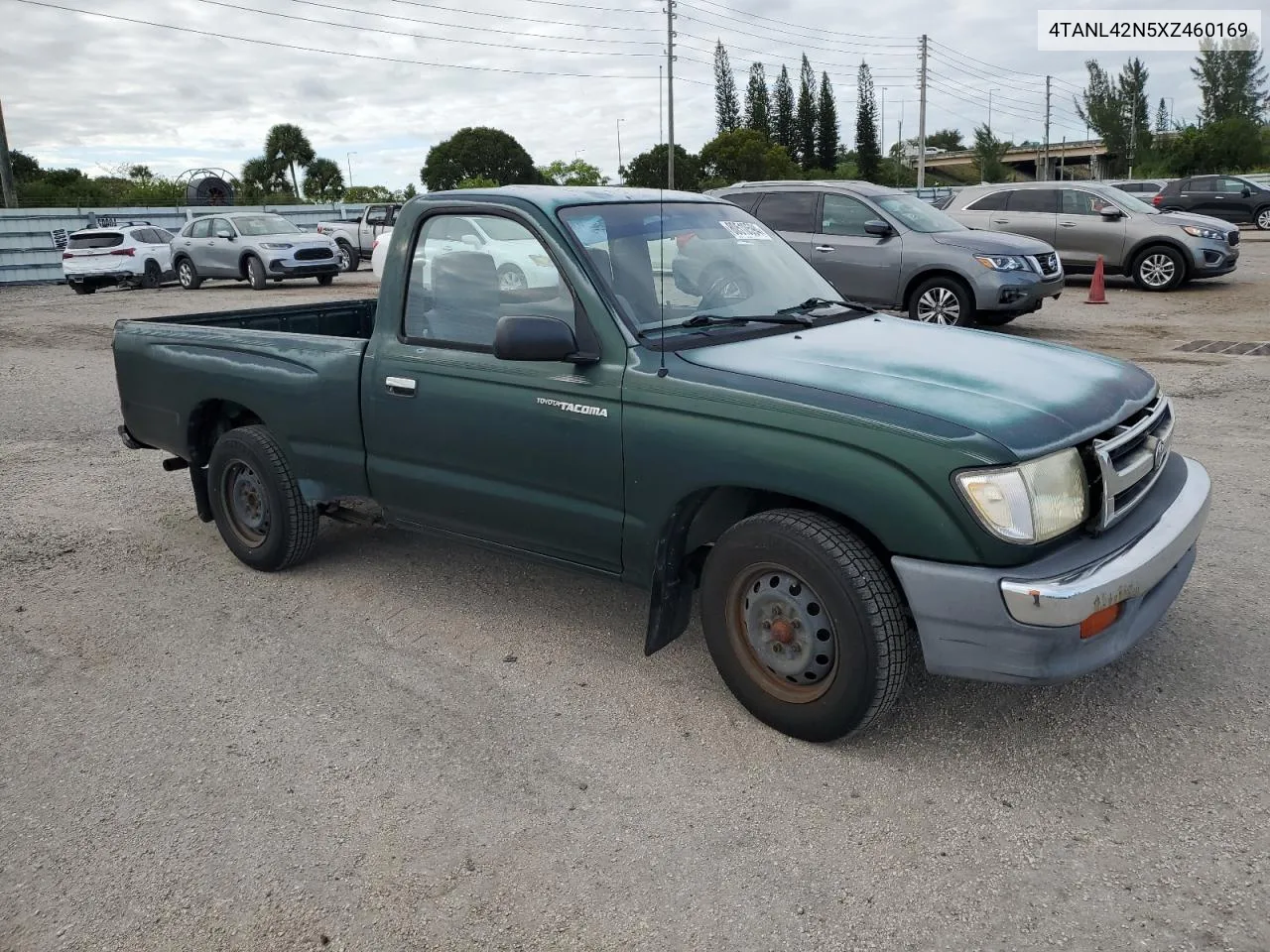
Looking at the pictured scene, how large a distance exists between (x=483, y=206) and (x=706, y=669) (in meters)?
2.00

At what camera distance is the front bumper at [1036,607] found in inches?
117

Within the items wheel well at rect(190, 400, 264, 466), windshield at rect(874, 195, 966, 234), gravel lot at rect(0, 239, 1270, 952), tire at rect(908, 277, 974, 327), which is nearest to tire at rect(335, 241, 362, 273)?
windshield at rect(874, 195, 966, 234)

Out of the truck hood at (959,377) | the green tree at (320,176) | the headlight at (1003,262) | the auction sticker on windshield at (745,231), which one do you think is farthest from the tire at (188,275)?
the green tree at (320,176)

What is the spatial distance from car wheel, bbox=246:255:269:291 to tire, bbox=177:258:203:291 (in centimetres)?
181

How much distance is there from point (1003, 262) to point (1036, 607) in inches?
384

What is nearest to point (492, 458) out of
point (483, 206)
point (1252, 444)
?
point (483, 206)

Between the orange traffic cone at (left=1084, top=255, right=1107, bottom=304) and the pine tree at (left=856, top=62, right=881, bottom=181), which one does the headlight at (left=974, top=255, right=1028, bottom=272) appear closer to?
the orange traffic cone at (left=1084, top=255, right=1107, bottom=304)

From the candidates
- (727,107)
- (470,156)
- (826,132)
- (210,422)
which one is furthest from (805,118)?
(210,422)

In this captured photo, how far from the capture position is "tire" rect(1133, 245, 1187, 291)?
16.1m

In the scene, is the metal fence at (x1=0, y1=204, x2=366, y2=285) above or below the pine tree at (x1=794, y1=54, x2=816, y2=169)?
below

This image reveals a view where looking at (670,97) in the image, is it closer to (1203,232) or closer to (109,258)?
(1203,232)

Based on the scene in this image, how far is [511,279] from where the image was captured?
418cm

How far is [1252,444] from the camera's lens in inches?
281

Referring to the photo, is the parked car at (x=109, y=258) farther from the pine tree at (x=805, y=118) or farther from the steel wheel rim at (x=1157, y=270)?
the pine tree at (x=805, y=118)
